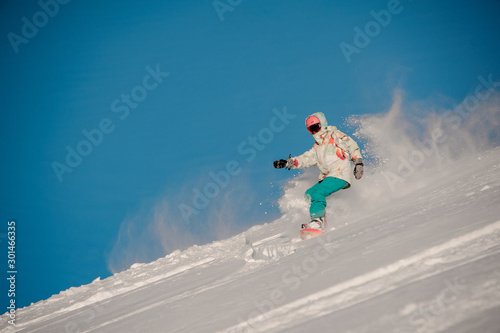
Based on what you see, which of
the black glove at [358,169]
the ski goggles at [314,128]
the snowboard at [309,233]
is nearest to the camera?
the snowboard at [309,233]

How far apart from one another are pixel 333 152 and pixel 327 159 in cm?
12

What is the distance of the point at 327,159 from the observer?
494cm

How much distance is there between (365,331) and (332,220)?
3770 mm

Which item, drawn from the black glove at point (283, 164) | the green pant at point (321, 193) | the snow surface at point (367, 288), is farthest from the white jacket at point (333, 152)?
the snow surface at point (367, 288)

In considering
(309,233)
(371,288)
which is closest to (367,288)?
(371,288)

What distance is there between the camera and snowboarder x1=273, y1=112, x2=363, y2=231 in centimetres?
470

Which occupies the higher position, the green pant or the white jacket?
the white jacket

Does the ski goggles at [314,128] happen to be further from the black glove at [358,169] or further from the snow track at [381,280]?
the snow track at [381,280]

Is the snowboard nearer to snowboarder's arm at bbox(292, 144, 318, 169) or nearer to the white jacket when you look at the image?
the white jacket

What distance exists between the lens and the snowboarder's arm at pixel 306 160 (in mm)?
5189

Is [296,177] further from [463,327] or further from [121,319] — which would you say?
[463,327]

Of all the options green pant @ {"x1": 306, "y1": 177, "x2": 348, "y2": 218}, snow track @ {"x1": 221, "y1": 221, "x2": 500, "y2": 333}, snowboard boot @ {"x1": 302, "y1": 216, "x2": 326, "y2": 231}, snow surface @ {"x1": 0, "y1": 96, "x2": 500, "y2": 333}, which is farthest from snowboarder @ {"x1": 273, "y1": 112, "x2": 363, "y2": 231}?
snow track @ {"x1": 221, "y1": 221, "x2": 500, "y2": 333}

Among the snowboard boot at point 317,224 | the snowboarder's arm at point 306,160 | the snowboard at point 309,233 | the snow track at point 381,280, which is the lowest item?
the snow track at point 381,280

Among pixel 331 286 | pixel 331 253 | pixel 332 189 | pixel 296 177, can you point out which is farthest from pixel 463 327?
pixel 296 177
